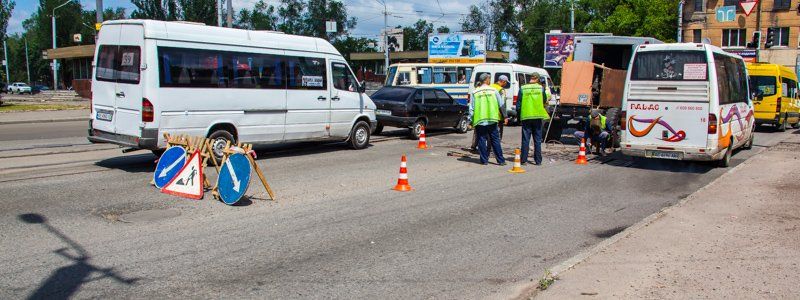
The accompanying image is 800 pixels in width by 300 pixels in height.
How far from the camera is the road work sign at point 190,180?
838 centimetres

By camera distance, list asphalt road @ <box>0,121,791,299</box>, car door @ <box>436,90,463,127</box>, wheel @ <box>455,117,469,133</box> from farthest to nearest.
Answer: wheel @ <box>455,117,469,133</box>, car door @ <box>436,90,463,127</box>, asphalt road @ <box>0,121,791,299</box>

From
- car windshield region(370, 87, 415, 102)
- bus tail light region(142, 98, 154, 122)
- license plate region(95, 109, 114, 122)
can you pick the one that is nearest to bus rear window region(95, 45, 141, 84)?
bus tail light region(142, 98, 154, 122)

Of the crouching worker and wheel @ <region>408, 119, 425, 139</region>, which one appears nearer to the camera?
the crouching worker

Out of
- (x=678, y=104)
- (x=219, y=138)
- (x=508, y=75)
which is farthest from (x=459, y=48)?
(x=219, y=138)

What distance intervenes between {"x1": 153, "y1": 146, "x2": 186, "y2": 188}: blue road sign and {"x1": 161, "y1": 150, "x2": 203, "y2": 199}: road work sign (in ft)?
0.32

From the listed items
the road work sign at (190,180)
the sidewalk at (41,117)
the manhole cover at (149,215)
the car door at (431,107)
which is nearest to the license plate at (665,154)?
the car door at (431,107)

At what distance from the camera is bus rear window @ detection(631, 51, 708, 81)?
1177cm

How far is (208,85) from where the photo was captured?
→ 438 inches

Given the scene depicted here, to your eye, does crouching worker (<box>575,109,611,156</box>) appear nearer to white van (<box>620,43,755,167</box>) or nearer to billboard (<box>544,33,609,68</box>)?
white van (<box>620,43,755,167</box>)

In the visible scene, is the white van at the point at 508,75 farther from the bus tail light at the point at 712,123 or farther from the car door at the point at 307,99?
the bus tail light at the point at 712,123

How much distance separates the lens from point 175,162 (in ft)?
28.5

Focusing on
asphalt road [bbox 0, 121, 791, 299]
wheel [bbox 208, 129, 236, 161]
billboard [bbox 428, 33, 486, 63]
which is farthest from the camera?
billboard [bbox 428, 33, 486, 63]

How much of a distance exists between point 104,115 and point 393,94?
28.9 ft

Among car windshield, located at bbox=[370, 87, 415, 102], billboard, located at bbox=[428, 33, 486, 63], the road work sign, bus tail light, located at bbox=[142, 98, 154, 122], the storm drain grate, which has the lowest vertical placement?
the storm drain grate
